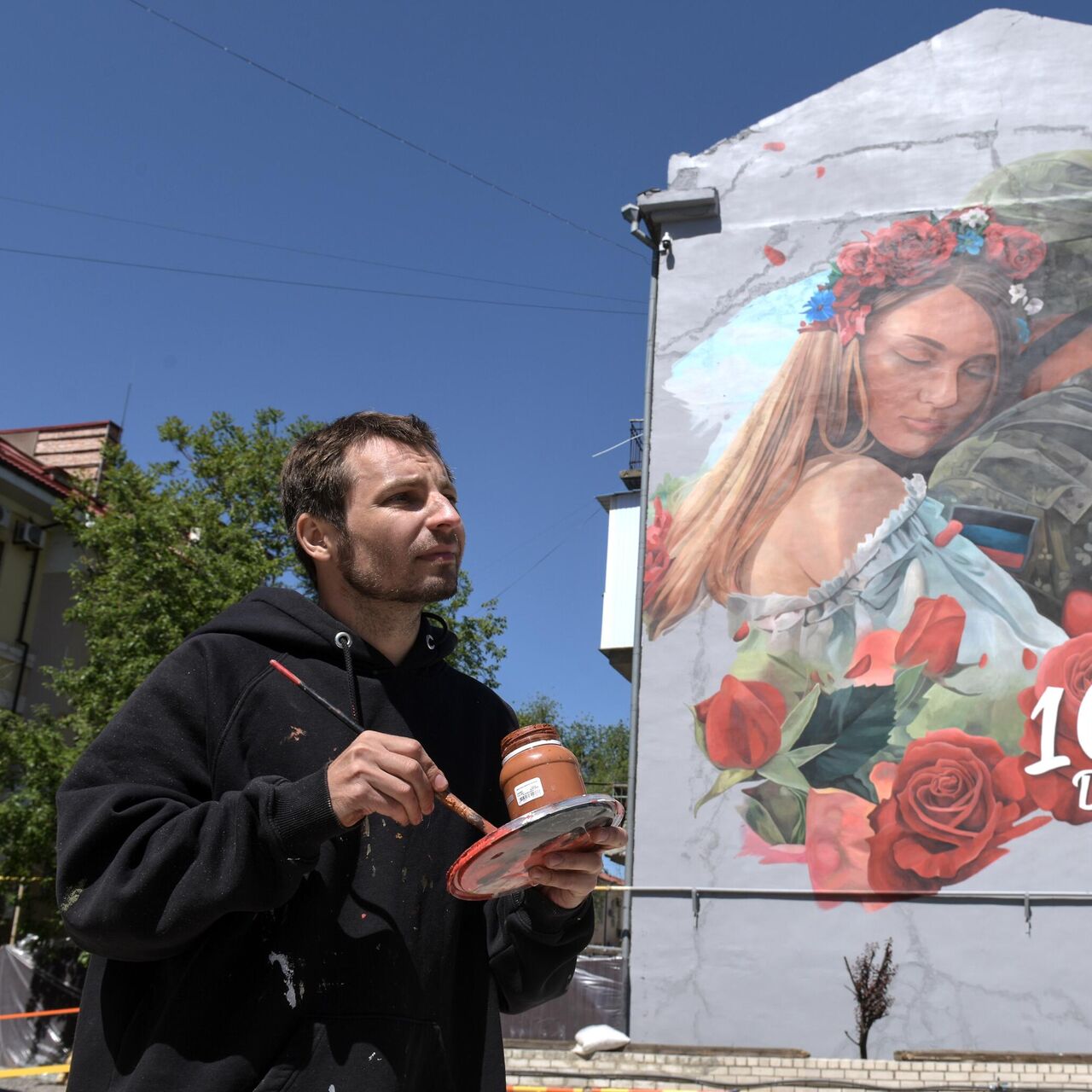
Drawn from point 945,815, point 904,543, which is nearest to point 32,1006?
point 945,815

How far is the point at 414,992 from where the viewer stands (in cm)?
221

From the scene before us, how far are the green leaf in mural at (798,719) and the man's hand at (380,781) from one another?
469 inches

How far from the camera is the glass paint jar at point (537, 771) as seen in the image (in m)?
2.22

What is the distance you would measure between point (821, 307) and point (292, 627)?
1362cm

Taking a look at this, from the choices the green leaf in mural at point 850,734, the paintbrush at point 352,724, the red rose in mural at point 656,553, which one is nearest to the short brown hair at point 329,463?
the paintbrush at point 352,724

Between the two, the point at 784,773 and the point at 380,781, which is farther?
the point at 784,773

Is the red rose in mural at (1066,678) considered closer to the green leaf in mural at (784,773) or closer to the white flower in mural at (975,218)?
the green leaf in mural at (784,773)

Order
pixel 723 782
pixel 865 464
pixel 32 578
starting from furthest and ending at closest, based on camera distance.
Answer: pixel 32 578, pixel 865 464, pixel 723 782

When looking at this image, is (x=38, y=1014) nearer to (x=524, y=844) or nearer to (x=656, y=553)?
(x=656, y=553)

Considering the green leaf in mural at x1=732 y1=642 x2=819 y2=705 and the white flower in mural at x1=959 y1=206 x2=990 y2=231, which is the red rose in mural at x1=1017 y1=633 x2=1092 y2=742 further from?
the white flower in mural at x1=959 y1=206 x2=990 y2=231

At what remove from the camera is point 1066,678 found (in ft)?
41.7

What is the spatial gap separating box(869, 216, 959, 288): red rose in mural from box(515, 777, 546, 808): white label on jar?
543 inches

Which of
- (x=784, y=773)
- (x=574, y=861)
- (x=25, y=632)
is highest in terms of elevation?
(x=25, y=632)

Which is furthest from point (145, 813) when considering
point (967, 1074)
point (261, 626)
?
point (967, 1074)
